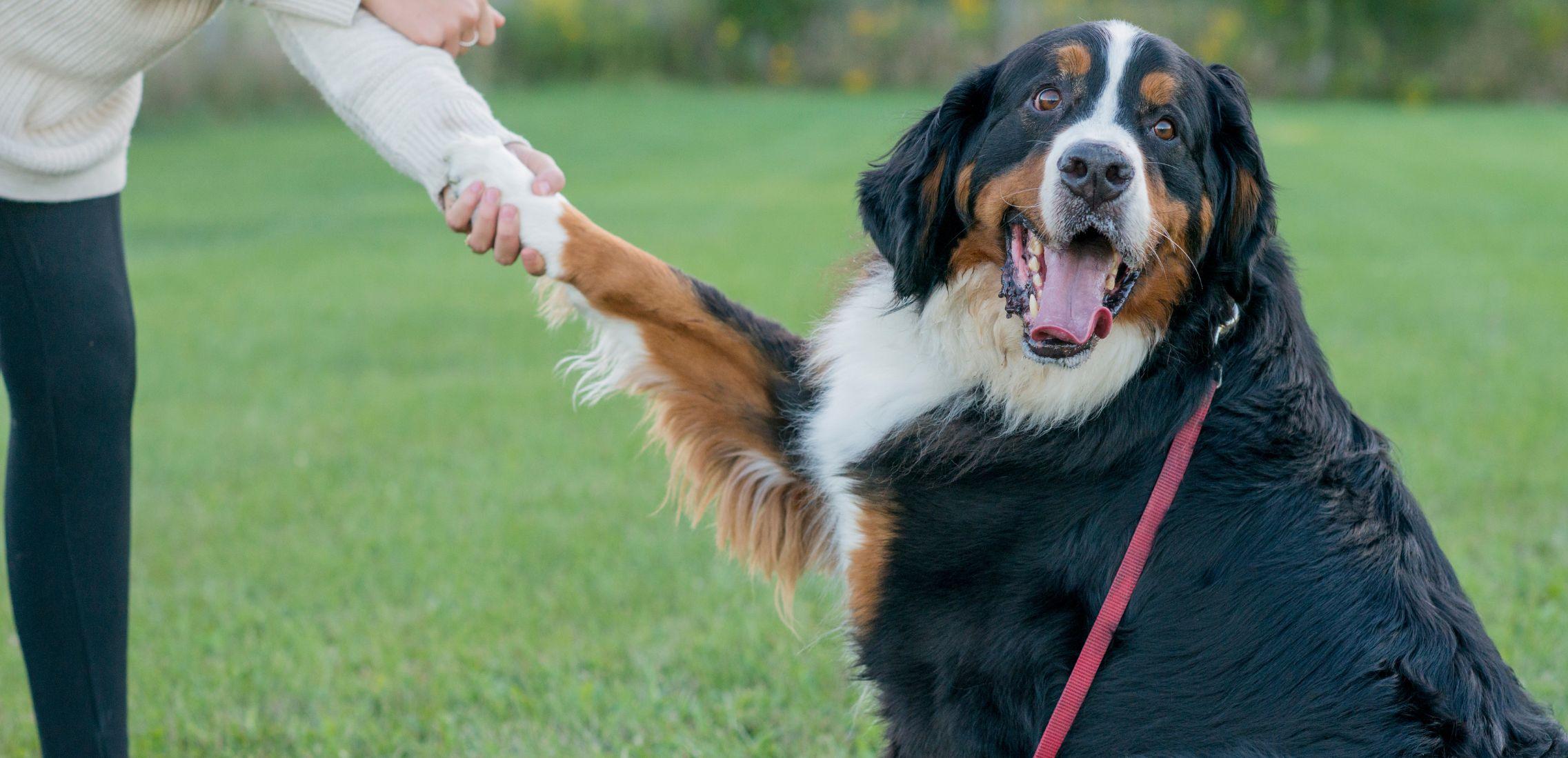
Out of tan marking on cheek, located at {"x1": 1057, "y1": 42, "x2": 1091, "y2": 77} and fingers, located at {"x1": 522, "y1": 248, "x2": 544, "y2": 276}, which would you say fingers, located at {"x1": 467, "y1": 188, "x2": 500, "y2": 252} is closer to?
fingers, located at {"x1": 522, "y1": 248, "x2": 544, "y2": 276}

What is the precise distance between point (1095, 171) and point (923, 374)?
1.99 feet

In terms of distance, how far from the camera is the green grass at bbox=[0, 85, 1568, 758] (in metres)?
3.65

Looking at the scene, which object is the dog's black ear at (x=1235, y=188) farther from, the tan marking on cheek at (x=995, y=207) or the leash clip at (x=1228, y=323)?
the tan marking on cheek at (x=995, y=207)

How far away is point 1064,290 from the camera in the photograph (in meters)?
2.84

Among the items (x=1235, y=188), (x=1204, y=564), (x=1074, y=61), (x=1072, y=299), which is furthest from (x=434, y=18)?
A: (x=1204, y=564)

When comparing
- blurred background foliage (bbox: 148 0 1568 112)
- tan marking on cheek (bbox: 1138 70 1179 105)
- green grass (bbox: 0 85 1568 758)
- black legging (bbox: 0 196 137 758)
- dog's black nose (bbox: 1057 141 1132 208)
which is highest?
tan marking on cheek (bbox: 1138 70 1179 105)

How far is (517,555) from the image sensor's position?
4641 mm

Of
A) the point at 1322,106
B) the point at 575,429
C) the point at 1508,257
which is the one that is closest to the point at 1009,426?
the point at 575,429

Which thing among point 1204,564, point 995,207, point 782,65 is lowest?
point 782,65

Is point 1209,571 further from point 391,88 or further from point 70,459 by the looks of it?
point 70,459

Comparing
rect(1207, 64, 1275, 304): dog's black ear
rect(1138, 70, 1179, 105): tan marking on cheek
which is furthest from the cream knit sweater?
rect(1207, 64, 1275, 304): dog's black ear

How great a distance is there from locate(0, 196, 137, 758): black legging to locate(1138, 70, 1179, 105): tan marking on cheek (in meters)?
2.11

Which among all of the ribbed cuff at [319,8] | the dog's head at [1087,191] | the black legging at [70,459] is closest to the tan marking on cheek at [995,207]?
the dog's head at [1087,191]

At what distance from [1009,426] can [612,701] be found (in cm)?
144
